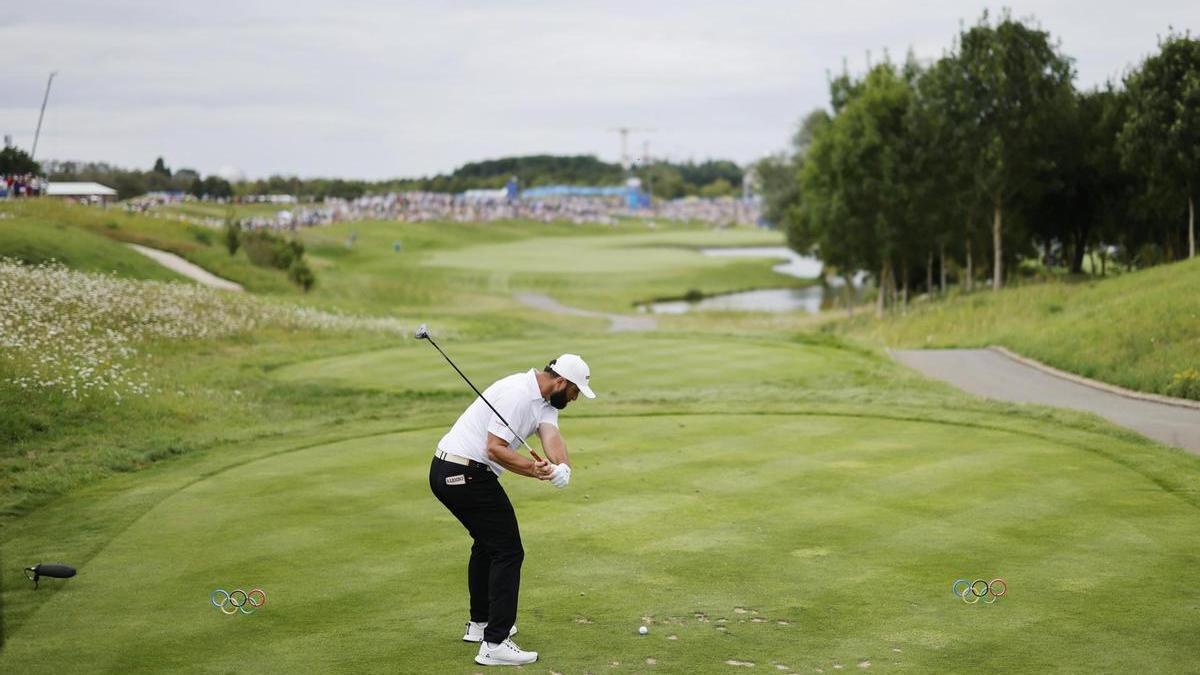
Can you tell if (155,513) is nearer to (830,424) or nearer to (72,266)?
(830,424)

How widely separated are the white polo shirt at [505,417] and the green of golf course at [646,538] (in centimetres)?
154

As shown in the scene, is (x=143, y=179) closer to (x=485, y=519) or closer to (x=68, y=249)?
(x=68, y=249)

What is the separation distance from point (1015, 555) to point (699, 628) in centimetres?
392

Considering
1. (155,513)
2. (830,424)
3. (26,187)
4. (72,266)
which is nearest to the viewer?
(155,513)

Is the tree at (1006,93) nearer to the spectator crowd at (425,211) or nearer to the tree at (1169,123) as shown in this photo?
the tree at (1169,123)

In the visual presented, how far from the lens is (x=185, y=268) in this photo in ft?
186

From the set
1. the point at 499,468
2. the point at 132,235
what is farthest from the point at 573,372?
the point at 132,235

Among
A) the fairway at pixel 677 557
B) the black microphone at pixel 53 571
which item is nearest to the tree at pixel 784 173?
the fairway at pixel 677 557

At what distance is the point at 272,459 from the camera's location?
1831cm

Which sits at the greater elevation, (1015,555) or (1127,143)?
(1127,143)

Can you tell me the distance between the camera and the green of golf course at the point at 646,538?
959cm

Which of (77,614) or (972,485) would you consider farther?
(972,485)

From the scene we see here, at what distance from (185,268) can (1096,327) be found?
135ft

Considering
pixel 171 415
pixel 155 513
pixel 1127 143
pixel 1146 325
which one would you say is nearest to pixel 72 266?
pixel 171 415
